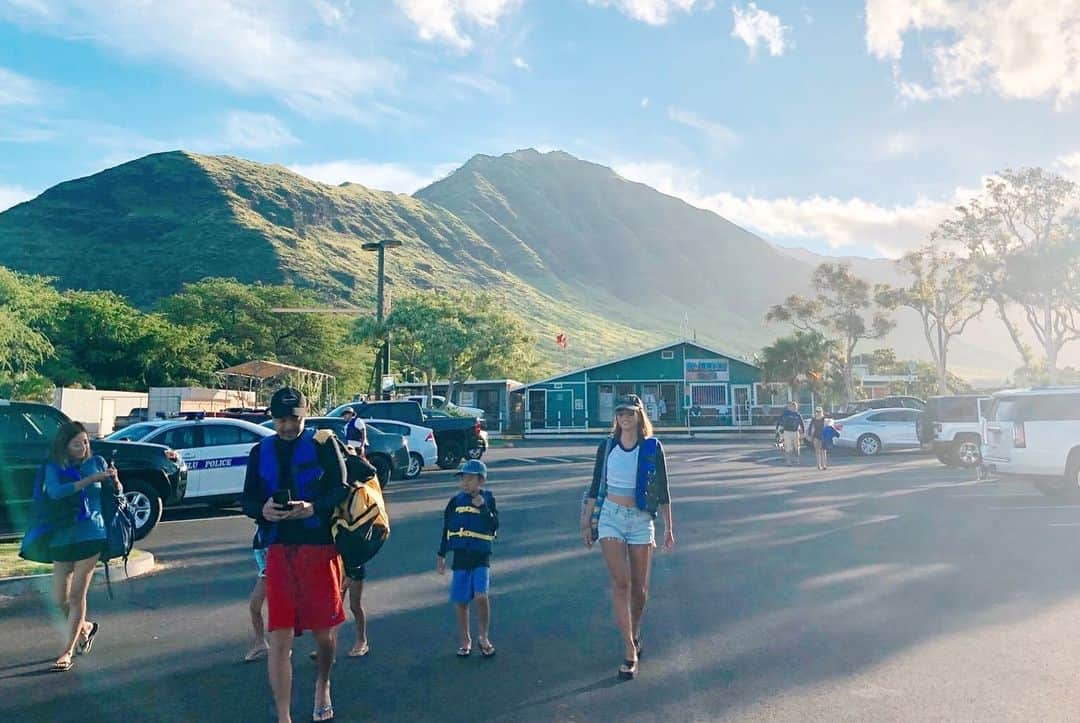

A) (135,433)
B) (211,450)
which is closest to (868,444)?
(211,450)

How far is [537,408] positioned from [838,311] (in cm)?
2138

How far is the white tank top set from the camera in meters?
5.77

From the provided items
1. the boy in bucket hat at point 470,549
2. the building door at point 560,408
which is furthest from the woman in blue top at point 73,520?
the building door at point 560,408

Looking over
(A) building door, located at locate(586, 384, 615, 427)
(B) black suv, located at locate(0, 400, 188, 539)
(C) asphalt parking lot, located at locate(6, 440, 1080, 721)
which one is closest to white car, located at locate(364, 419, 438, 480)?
(C) asphalt parking lot, located at locate(6, 440, 1080, 721)

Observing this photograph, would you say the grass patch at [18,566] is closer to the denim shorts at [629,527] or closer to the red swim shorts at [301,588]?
the red swim shorts at [301,588]

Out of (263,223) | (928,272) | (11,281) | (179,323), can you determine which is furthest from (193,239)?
(928,272)

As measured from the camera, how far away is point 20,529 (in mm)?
10477

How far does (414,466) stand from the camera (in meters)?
20.2

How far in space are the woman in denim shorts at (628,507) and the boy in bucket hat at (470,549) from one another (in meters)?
0.73

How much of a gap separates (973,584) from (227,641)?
6639 mm

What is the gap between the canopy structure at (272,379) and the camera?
123 ft

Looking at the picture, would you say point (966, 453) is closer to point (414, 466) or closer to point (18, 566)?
point (414, 466)

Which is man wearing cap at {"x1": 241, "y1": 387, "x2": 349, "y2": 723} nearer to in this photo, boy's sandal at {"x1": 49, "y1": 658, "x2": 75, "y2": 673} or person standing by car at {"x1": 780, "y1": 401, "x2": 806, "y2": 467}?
boy's sandal at {"x1": 49, "y1": 658, "x2": 75, "y2": 673}

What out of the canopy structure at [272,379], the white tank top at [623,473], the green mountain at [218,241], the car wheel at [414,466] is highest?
the green mountain at [218,241]
